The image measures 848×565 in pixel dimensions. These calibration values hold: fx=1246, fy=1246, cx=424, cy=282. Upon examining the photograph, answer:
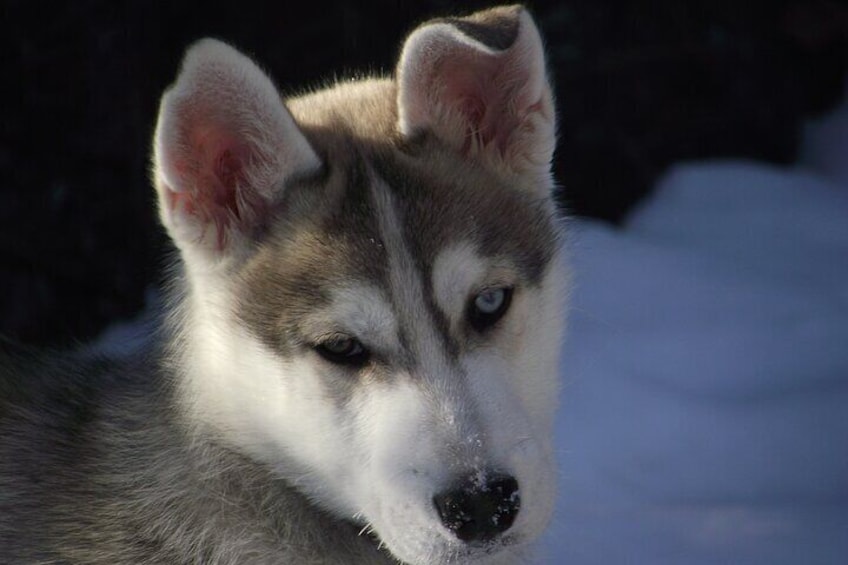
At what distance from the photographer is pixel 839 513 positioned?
4.31 m

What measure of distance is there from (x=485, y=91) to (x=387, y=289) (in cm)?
72

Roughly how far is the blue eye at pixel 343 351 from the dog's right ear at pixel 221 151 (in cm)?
38

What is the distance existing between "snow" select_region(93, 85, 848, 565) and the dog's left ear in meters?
0.41

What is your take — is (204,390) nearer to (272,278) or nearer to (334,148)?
(272,278)

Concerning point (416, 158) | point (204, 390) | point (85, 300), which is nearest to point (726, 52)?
point (85, 300)

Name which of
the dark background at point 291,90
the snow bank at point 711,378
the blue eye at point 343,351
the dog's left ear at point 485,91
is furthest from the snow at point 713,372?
the blue eye at point 343,351

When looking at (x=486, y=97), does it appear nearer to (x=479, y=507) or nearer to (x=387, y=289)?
(x=387, y=289)

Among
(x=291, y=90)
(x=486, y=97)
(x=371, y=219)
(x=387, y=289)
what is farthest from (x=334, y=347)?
(x=291, y=90)

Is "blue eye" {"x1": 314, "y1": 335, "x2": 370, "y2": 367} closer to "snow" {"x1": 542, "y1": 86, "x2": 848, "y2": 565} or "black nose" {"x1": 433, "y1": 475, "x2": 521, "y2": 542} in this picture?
"black nose" {"x1": 433, "y1": 475, "x2": 521, "y2": 542}

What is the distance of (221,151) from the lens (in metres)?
3.07

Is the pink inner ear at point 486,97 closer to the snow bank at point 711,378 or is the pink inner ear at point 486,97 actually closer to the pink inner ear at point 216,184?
the pink inner ear at point 216,184

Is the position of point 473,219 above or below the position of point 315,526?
above

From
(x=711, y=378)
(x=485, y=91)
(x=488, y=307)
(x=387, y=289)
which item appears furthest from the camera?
(x=711, y=378)

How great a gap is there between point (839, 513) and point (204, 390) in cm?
238
